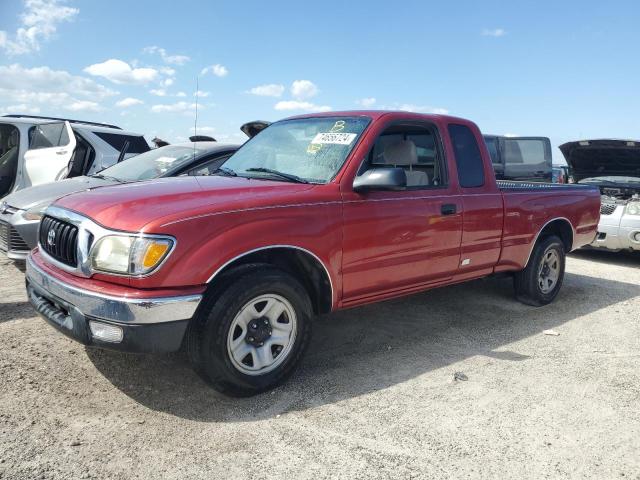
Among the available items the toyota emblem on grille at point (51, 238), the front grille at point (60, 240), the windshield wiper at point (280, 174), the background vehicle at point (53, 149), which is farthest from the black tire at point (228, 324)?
the background vehicle at point (53, 149)

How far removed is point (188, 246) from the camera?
277 centimetres

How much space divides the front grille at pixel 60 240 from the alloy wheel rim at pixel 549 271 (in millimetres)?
4402

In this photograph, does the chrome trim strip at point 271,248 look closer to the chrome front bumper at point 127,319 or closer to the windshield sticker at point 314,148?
the chrome front bumper at point 127,319

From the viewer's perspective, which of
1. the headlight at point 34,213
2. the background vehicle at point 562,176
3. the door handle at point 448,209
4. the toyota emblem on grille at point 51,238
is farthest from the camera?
the background vehicle at point 562,176

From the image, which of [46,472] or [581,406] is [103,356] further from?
[581,406]

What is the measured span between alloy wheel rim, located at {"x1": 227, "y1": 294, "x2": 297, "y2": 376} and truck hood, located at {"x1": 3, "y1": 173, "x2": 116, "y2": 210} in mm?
3004

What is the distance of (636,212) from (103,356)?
7373mm

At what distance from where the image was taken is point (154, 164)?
591 cm

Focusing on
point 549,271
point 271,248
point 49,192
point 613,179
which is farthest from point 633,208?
point 49,192

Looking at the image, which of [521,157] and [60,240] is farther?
[521,157]

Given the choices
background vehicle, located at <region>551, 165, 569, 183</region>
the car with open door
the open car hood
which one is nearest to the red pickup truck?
the car with open door

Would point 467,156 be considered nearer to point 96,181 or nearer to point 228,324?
point 228,324

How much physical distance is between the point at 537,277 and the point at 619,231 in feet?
10.4

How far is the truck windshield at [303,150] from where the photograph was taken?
12.0ft
